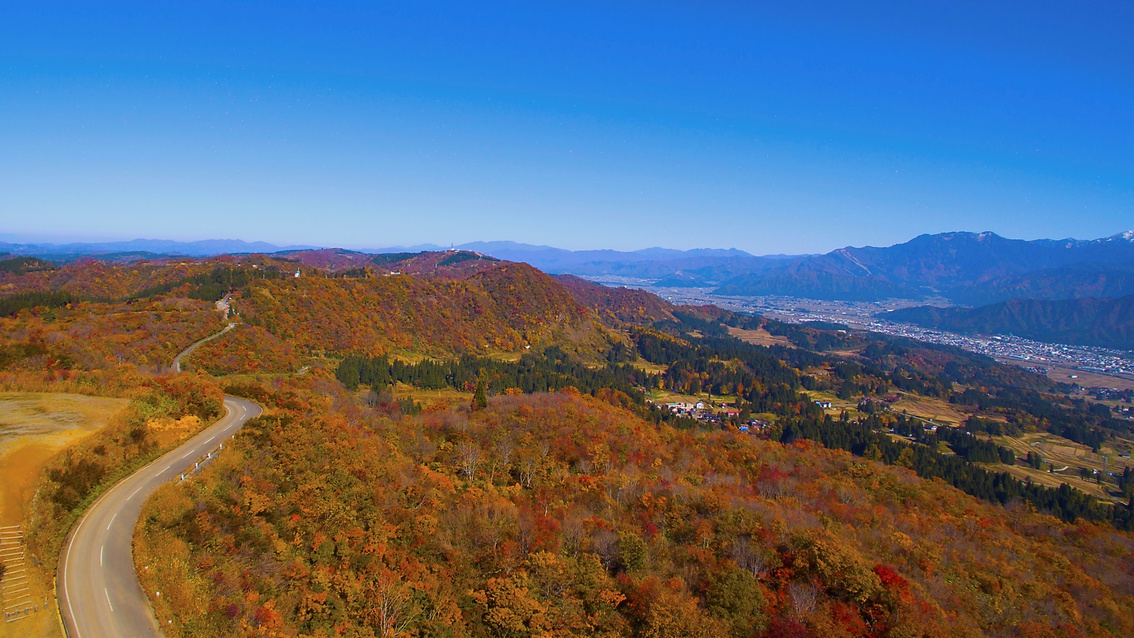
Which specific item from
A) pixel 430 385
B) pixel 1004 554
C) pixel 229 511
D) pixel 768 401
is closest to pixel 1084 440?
pixel 768 401

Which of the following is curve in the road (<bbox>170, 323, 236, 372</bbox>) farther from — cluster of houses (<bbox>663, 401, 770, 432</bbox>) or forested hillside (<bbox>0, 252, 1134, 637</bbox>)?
cluster of houses (<bbox>663, 401, 770, 432</bbox>)

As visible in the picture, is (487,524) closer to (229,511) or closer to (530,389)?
(229,511)

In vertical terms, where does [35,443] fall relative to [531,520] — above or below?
above

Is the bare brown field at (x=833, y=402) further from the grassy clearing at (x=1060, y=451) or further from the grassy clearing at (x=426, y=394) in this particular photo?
the grassy clearing at (x=426, y=394)

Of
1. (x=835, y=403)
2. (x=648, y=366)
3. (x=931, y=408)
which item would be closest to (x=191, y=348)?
(x=648, y=366)

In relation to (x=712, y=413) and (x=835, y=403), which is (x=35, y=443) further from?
(x=835, y=403)
